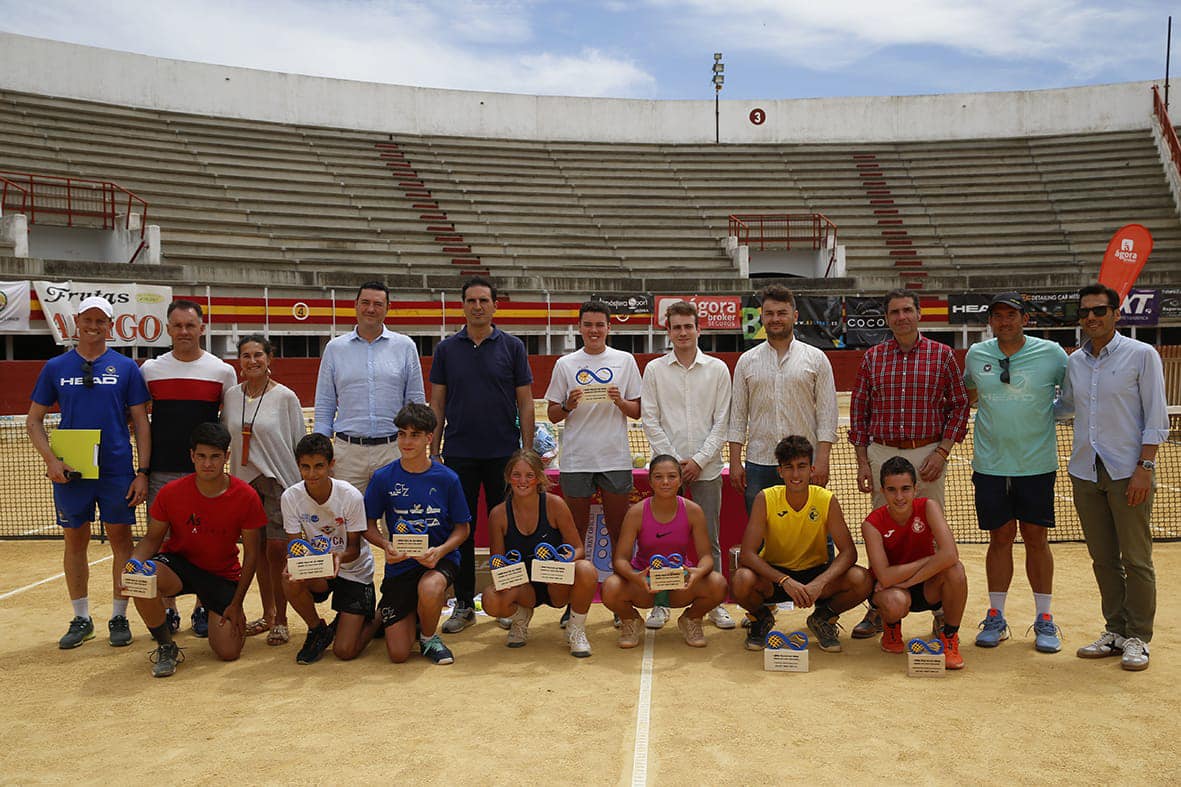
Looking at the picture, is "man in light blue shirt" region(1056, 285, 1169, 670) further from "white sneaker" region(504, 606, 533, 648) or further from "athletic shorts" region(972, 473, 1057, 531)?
"white sneaker" region(504, 606, 533, 648)

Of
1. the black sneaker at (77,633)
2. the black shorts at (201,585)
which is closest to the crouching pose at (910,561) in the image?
the black shorts at (201,585)

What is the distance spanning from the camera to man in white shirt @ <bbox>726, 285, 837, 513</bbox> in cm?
626

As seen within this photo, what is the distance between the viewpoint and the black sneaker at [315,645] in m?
5.70

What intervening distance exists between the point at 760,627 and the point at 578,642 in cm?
115

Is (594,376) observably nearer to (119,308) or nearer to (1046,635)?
(1046,635)

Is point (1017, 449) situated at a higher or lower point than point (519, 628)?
higher

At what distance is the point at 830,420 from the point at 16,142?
2498 centimetres

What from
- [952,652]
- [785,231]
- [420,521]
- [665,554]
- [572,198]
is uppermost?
[572,198]

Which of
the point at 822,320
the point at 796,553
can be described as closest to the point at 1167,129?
the point at 822,320

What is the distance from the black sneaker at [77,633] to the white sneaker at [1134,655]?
20.7ft

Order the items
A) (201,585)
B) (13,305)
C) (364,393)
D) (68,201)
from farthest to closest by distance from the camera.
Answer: (68,201) → (13,305) → (364,393) → (201,585)

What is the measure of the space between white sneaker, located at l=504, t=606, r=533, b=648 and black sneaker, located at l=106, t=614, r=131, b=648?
242 centimetres

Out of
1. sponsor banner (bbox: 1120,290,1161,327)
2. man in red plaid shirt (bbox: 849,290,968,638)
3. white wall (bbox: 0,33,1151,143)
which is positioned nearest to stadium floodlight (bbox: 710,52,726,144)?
white wall (bbox: 0,33,1151,143)

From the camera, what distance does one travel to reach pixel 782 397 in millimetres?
6277
